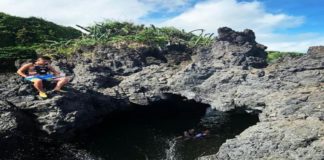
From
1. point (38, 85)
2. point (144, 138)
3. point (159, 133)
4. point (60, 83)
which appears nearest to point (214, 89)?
point (159, 133)

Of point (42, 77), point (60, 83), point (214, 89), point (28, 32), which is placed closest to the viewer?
point (60, 83)

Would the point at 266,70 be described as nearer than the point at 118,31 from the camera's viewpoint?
Yes

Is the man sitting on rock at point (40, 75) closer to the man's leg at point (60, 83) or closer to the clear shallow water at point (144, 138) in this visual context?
the man's leg at point (60, 83)

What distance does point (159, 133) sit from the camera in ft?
94.5

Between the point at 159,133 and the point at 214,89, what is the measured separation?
5253mm

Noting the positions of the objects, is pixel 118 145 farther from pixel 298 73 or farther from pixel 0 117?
pixel 298 73

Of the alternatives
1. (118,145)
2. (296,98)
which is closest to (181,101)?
(118,145)

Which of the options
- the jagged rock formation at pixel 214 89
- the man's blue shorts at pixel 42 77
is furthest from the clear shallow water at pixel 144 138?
the man's blue shorts at pixel 42 77

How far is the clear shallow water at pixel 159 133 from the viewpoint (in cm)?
2495

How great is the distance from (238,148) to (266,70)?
9.62m

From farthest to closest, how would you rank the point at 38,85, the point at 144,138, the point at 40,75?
1. the point at 144,138
2. the point at 40,75
3. the point at 38,85

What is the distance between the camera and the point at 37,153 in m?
24.1

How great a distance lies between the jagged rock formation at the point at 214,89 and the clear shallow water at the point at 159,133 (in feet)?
4.41

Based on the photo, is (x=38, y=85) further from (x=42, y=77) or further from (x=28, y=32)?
(x=28, y=32)
